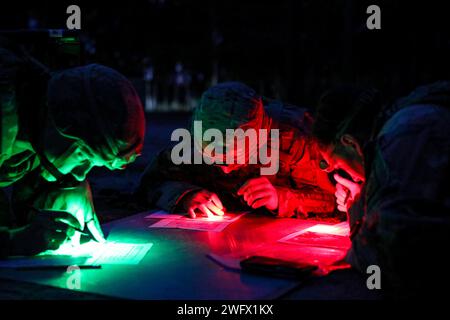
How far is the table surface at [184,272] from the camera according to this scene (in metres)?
2.10

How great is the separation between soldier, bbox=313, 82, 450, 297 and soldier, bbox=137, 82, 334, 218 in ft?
2.86

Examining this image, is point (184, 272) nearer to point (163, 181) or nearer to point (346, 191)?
point (346, 191)

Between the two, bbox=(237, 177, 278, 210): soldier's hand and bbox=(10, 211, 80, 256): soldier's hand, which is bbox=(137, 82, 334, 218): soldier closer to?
bbox=(237, 177, 278, 210): soldier's hand

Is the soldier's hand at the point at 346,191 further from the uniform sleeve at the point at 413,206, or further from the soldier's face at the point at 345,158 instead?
the uniform sleeve at the point at 413,206

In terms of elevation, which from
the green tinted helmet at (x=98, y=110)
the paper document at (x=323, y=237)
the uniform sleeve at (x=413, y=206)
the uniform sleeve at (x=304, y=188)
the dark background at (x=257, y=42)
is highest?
the dark background at (x=257, y=42)

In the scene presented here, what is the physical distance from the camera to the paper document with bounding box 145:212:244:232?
3201mm

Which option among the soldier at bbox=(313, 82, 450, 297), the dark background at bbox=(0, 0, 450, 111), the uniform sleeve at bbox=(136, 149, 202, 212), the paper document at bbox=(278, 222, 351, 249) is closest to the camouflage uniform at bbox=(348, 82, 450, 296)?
the soldier at bbox=(313, 82, 450, 297)

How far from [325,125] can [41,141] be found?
4.28 ft

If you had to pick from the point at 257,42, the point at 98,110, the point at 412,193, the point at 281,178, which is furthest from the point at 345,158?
the point at 257,42

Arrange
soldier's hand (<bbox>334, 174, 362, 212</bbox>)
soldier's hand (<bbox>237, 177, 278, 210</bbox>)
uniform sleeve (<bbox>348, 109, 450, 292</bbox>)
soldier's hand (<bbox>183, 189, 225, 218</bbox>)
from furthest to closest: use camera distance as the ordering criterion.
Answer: soldier's hand (<bbox>183, 189, 225, 218</bbox>) → soldier's hand (<bbox>237, 177, 278, 210</bbox>) → soldier's hand (<bbox>334, 174, 362, 212</bbox>) → uniform sleeve (<bbox>348, 109, 450, 292</bbox>)

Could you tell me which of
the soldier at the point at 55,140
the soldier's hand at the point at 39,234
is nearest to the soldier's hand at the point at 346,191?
the soldier at the point at 55,140

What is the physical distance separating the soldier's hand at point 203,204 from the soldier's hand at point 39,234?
3.49 feet

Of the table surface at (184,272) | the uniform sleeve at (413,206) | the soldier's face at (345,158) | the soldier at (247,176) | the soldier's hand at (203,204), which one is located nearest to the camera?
the uniform sleeve at (413,206)

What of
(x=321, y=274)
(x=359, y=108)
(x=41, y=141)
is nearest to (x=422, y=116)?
(x=359, y=108)
